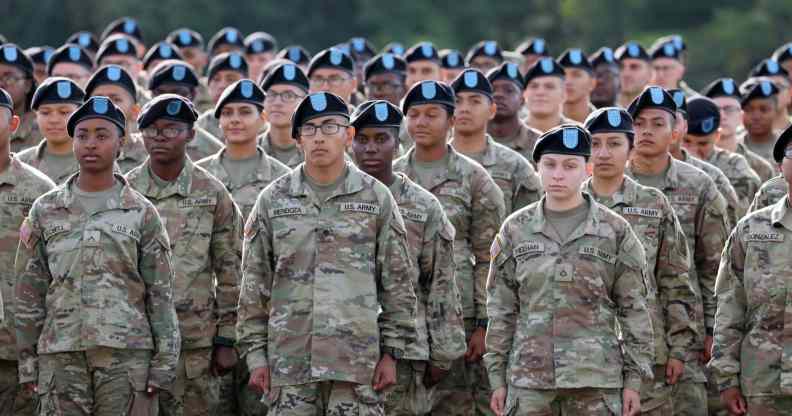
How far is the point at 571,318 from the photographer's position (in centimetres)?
1004

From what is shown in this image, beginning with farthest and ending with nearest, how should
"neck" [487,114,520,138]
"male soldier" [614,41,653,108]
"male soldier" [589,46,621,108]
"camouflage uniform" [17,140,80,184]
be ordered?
1. "male soldier" [614,41,653,108]
2. "male soldier" [589,46,621,108]
3. "neck" [487,114,520,138]
4. "camouflage uniform" [17,140,80,184]

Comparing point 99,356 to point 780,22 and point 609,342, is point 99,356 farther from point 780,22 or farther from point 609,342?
point 780,22

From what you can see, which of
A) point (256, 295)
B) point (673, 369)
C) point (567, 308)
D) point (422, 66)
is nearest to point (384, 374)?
point (256, 295)

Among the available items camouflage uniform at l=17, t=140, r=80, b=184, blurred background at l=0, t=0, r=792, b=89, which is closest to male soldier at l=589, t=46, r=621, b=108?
camouflage uniform at l=17, t=140, r=80, b=184

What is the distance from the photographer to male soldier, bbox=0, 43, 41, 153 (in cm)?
1405

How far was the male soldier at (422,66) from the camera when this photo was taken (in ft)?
56.5

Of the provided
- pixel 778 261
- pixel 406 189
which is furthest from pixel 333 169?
pixel 778 261

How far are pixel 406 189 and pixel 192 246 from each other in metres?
1.38

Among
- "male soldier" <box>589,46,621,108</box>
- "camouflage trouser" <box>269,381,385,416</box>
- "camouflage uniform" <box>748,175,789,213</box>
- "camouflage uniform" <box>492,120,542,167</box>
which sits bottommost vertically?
"camouflage trouser" <box>269,381,385,416</box>

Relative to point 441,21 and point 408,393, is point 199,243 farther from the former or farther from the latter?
point 441,21

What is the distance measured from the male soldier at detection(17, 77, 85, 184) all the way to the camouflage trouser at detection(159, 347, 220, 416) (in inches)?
64.0

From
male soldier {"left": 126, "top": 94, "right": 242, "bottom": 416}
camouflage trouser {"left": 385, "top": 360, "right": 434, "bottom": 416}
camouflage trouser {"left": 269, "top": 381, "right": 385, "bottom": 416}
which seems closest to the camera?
camouflage trouser {"left": 269, "top": 381, "right": 385, "bottom": 416}

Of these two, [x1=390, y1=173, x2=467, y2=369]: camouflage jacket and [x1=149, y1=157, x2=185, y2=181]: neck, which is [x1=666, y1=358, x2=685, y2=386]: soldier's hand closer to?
[x1=390, y1=173, x2=467, y2=369]: camouflage jacket

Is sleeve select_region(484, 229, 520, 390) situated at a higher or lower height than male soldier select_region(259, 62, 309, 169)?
lower
